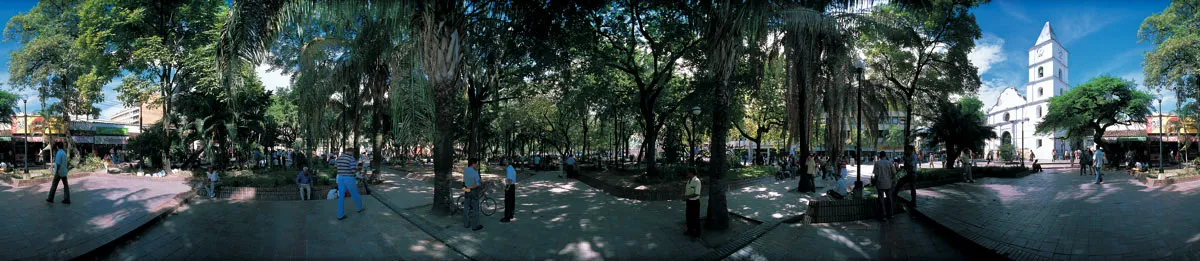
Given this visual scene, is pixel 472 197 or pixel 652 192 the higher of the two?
pixel 472 197

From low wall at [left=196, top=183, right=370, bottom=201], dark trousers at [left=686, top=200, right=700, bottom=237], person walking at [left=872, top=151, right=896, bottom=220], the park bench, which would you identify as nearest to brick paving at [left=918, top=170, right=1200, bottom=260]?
person walking at [left=872, top=151, right=896, bottom=220]

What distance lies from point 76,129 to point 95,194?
33326 mm

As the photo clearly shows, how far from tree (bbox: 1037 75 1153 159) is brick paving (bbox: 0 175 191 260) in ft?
136

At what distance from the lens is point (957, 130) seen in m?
18.1

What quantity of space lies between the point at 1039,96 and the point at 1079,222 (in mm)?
62256

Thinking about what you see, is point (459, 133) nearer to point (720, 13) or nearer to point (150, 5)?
point (150, 5)

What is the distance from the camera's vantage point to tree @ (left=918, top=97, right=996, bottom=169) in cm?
1803

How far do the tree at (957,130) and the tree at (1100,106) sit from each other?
14.8 meters

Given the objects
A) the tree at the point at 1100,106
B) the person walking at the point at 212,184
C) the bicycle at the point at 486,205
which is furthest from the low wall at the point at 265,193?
the tree at the point at 1100,106

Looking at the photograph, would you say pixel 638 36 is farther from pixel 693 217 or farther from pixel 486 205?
pixel 693 217

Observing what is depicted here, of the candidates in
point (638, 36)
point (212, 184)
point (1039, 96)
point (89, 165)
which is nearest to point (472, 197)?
point (212, 184)

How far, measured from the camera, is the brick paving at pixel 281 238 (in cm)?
565

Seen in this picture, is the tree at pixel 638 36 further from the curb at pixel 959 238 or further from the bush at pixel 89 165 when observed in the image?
the bush at pixel 89 165

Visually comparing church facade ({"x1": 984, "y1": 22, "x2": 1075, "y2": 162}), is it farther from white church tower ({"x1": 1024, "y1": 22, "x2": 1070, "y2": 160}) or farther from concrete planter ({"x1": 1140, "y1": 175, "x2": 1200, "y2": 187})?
concrete planter ({"x1": 1140, "y1": 175, "x2": 1200, "y2": 187})
